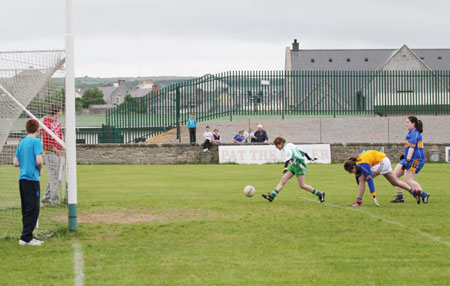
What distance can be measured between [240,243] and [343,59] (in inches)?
2494

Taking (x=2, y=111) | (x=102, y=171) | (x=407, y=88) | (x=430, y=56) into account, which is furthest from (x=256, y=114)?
(x=430, y=56)

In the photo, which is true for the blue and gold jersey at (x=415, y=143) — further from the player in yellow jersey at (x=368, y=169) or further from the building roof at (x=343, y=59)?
the building roof at (x=343, y=59)

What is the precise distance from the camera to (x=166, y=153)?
31.3 m

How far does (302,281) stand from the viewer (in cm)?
796

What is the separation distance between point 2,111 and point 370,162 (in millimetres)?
7310

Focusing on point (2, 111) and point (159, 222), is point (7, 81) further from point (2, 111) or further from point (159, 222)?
point (159, 222)

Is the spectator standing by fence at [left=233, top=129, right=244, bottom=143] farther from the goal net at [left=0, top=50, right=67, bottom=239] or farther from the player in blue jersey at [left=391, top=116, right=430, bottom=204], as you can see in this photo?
the goal net at [left=0, top=50, right=67, bottom=239]

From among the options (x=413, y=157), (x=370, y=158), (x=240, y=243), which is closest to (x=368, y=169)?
(x=370, y=158)

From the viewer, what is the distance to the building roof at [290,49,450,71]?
6969cm

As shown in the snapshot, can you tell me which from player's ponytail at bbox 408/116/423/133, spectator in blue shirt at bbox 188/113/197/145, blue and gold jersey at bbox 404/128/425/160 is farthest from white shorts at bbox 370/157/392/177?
spectator in blue shirt at bbox 188/113/197/145

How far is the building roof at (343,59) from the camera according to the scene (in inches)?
2744

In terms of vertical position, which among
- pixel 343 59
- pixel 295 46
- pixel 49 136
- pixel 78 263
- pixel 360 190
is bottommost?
pixel 78 263

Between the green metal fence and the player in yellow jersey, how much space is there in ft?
67.1

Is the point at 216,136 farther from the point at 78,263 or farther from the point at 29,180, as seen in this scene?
the point at 78,263
